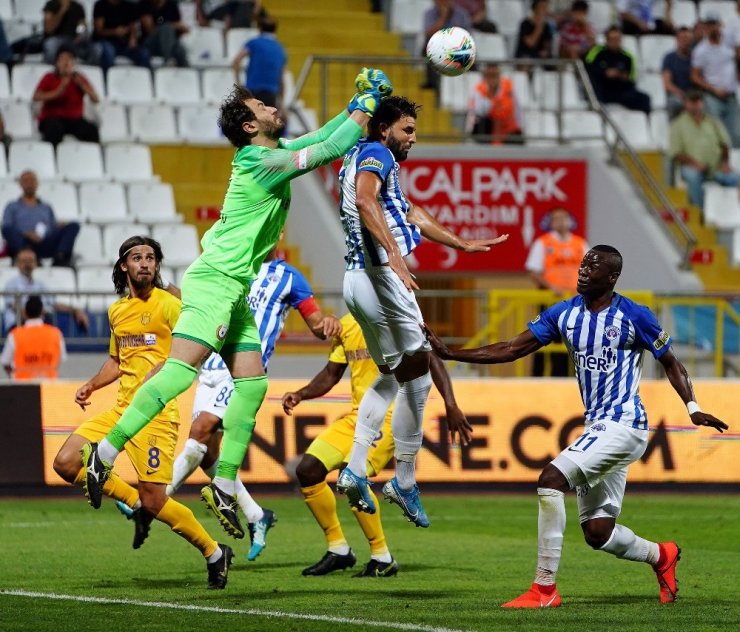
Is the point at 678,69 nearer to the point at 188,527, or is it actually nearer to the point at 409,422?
the point at 409,422

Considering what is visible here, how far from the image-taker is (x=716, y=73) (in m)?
23.5

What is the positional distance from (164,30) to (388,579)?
492 inches

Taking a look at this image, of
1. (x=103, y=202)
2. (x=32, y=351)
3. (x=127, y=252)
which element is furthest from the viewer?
(x=103, y=202)

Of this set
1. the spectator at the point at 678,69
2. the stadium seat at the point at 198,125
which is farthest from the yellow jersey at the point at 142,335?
the spectator at the point at 678,69

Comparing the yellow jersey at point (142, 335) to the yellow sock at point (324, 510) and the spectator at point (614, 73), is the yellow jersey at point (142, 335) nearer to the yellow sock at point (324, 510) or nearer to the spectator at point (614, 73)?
the yellow sock at point (324, 510)

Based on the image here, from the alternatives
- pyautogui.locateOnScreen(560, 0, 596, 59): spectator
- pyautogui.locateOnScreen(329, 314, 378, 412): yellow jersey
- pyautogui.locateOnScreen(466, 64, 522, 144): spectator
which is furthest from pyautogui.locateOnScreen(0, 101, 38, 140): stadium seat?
pyautogui.locateOnScreen(329, 314, 378, 412): yellow jersey

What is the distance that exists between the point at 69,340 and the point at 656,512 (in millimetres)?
6579

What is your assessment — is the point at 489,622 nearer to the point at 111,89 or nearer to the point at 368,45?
the point at 111,89

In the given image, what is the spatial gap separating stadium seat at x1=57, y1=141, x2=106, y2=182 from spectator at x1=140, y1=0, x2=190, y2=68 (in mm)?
1972

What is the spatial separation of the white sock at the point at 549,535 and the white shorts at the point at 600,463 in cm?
14

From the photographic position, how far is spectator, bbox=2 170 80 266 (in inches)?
741

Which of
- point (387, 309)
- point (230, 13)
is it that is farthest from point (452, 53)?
point (230, 13)

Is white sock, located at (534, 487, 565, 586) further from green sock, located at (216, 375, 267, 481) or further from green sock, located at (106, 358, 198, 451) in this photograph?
green sock, located at (106, 358, 198, 451)

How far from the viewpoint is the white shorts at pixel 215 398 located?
11.8 m
